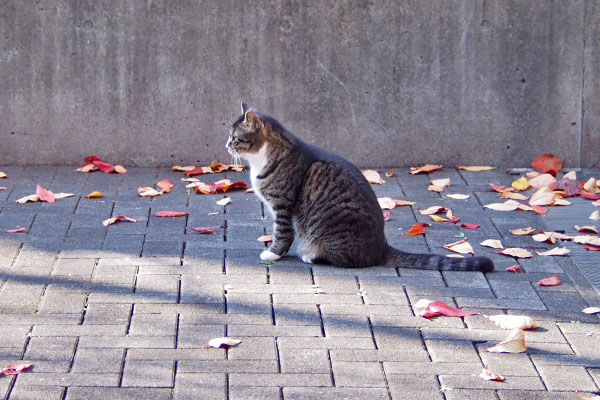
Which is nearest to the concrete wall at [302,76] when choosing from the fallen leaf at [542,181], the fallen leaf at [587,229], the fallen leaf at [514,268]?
the fallen leaf at [542,181]

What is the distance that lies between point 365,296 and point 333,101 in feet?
8.91

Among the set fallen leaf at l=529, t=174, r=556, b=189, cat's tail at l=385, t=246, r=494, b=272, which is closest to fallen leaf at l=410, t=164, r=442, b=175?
fallen leaf at l=529, t=174, r=556, b=189

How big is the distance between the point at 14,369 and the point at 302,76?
3860mm

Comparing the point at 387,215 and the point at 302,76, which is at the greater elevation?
the point at 302,76

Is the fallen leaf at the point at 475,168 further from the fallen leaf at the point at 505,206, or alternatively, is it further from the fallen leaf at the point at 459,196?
the fallen leaf at the point at 505,206

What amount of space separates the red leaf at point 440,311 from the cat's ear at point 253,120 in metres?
1.51

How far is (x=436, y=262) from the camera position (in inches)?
187

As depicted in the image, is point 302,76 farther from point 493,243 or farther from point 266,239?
point 493,243

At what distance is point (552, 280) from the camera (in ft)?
15.1

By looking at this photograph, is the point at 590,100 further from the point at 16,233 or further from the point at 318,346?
the point at 16,233

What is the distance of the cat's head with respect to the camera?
16.2 feet

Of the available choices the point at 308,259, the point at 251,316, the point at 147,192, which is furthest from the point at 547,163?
the point at 251,316

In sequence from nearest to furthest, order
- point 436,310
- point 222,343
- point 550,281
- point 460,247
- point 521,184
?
1. point 222,343
2. point 436,310
3. point 550,281
4. point 460,247
5. point 521,184

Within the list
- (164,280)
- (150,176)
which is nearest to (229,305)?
(164,280)
